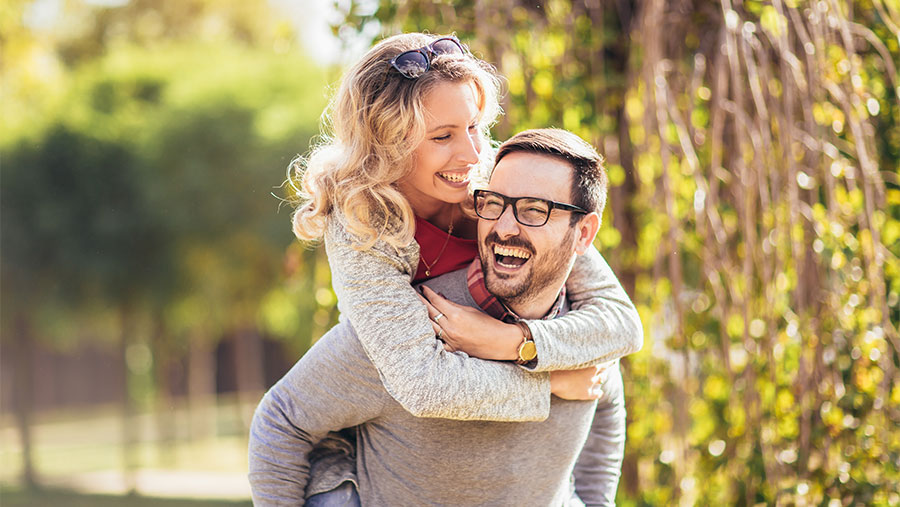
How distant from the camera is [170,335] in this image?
13.7 metres

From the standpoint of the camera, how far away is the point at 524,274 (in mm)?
1657

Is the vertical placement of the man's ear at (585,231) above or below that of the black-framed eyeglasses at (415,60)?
below

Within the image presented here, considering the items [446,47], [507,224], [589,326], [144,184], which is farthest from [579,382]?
[144,184]

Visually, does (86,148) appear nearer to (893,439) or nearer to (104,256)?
(104,256)

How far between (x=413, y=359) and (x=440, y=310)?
147 millimetres

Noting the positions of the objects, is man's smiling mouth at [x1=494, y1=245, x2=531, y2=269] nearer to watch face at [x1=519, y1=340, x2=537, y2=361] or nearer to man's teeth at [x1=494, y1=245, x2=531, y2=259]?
man's teeth at [x1=494, y1=245, x2=531, y2=259]

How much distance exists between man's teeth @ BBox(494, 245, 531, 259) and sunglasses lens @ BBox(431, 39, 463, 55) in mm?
395

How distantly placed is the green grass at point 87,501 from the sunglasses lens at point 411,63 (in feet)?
31.1

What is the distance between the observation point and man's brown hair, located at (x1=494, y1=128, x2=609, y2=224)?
5.47 ft

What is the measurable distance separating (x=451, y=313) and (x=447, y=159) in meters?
0.30

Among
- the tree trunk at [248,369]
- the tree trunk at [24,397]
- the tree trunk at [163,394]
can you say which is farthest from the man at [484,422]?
the tree trunk at [248,369]

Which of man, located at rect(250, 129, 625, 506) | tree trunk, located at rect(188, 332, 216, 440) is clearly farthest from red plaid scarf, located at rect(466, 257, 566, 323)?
tree trunk, located at rect(188, 332, 216, 440)

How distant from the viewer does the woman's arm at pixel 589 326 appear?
163 centimetres

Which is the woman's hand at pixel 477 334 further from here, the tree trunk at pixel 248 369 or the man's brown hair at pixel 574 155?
the tree trunk at pixel 248 369
